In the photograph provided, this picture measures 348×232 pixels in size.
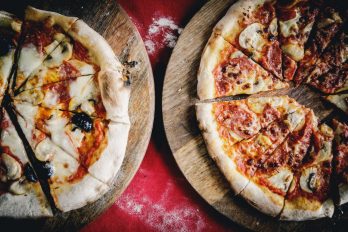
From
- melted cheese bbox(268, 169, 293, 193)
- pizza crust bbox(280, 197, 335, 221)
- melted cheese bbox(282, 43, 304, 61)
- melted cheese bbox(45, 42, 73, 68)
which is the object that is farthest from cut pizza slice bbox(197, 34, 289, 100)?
melted cheese bbox(45, 42, 73, 68)

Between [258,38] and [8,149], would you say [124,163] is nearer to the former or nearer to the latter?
[8,149]

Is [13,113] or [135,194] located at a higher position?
[13,113]

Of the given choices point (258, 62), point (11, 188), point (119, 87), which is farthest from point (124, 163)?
point (258, 62)

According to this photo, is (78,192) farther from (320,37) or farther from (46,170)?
(320,37)

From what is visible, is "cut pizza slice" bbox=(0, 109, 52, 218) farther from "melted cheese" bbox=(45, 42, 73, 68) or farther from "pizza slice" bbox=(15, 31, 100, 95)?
"melted cheese" bbox=(45, 42, 73, 68)

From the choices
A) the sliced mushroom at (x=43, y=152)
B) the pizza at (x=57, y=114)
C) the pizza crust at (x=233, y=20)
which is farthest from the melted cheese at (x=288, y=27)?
the sliced mushroom at (x=43, y=152)

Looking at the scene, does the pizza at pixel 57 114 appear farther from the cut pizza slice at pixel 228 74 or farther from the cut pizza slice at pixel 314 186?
the cut pizza slice at pixel 314 186

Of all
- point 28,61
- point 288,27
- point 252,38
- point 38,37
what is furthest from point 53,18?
point 288,27
